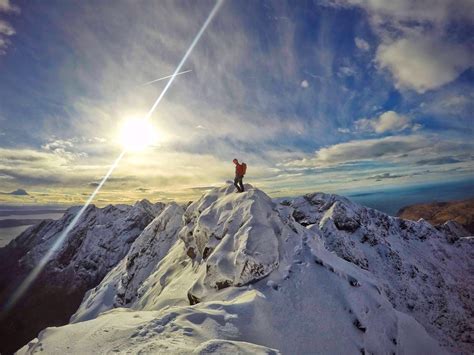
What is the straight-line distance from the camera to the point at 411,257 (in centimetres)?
8238

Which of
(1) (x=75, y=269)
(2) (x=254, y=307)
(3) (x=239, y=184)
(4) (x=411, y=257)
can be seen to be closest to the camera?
(2) (x=254, y=307)

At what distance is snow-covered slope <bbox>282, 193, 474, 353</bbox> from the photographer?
215ft

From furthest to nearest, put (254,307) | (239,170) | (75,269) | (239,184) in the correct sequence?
(75,269) < (239,184) < (239,170) < (254,307)

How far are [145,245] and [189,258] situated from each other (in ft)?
128

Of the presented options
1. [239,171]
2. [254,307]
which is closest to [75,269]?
[239,171]

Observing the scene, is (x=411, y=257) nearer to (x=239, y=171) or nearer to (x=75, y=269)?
(x=239, y=171)

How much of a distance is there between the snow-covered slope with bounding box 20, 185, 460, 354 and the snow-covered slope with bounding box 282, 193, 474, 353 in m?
43.6

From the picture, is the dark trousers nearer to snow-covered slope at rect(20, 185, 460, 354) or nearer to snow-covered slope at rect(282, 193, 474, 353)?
snow-covered slope at rect(20, 185, 460, 354)

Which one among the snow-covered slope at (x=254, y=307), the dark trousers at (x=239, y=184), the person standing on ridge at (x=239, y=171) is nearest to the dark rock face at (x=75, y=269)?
the dark trousers at (x=239, y=184)

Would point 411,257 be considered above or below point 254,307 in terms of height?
below

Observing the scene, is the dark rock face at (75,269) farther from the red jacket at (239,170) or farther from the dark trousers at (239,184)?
the red jacket at (239,170)

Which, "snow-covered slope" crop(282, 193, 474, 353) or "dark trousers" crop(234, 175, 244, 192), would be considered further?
"snow-covered slope" crop(282, 193, 474, 353)

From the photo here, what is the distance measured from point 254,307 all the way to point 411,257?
89.2m

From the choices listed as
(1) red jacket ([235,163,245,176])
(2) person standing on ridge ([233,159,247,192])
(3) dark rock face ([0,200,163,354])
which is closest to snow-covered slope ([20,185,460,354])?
(2) person standing on ridge ([233,159,247,192])
